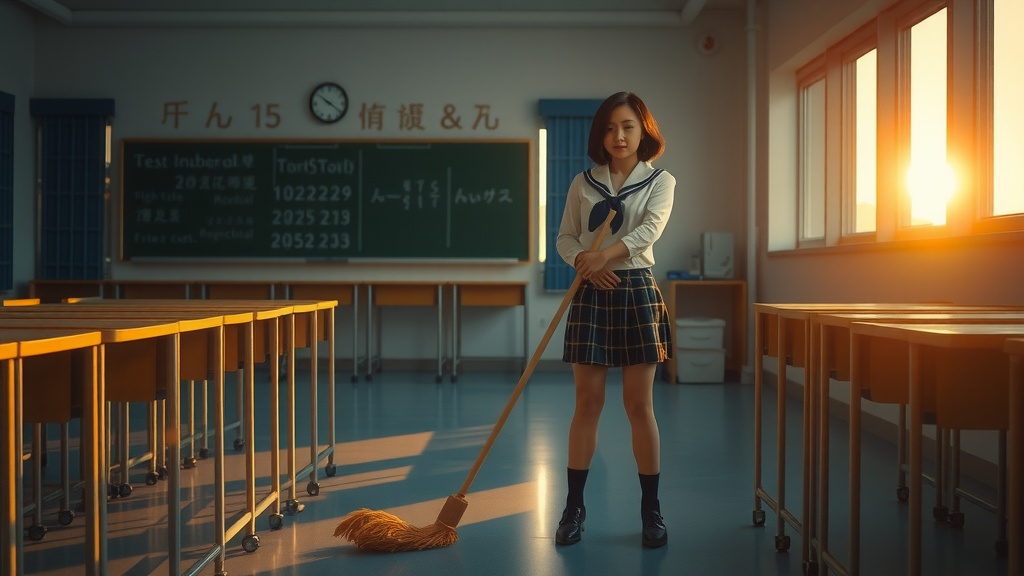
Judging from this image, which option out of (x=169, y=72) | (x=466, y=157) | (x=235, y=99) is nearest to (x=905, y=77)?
(x=466, y=157)

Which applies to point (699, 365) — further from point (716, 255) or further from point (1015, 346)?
point (1015, 346)

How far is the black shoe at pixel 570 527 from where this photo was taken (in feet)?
7.25

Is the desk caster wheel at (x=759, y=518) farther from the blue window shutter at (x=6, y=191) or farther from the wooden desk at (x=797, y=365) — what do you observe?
the blue window shutter at (x=6, y=191)

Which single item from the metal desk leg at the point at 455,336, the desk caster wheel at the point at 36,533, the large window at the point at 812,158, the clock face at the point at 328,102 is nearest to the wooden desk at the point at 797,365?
the desk caster wheel at the point at 36,533

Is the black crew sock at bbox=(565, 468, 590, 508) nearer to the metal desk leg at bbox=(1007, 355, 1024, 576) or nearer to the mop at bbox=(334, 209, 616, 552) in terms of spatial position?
the mop at bbox=(334, 209, 616, 552)

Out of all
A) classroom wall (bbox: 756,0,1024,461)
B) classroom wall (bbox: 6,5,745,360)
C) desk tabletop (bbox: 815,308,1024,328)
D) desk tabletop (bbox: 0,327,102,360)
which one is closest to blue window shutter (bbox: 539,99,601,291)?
classroom wall (bbox: 6,5,745,360)

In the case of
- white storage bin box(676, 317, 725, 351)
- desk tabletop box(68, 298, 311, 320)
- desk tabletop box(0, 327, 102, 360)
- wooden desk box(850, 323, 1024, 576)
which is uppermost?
desk tabletop box(68, 298, 311, 320)

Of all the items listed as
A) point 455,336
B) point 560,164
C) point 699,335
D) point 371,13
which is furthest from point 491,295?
point 371,13

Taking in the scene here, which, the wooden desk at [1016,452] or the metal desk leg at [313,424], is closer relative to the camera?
the wooden desk at [1016,452]

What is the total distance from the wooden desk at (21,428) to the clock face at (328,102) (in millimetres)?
5104

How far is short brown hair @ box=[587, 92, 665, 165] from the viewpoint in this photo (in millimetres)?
2209

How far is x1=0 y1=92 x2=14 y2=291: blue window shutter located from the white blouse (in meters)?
5.36

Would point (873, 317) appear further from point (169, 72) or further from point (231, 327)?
point (169, 72)

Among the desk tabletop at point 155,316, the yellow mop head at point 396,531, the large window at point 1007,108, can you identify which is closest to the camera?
the desk tabletop at point 155,316
